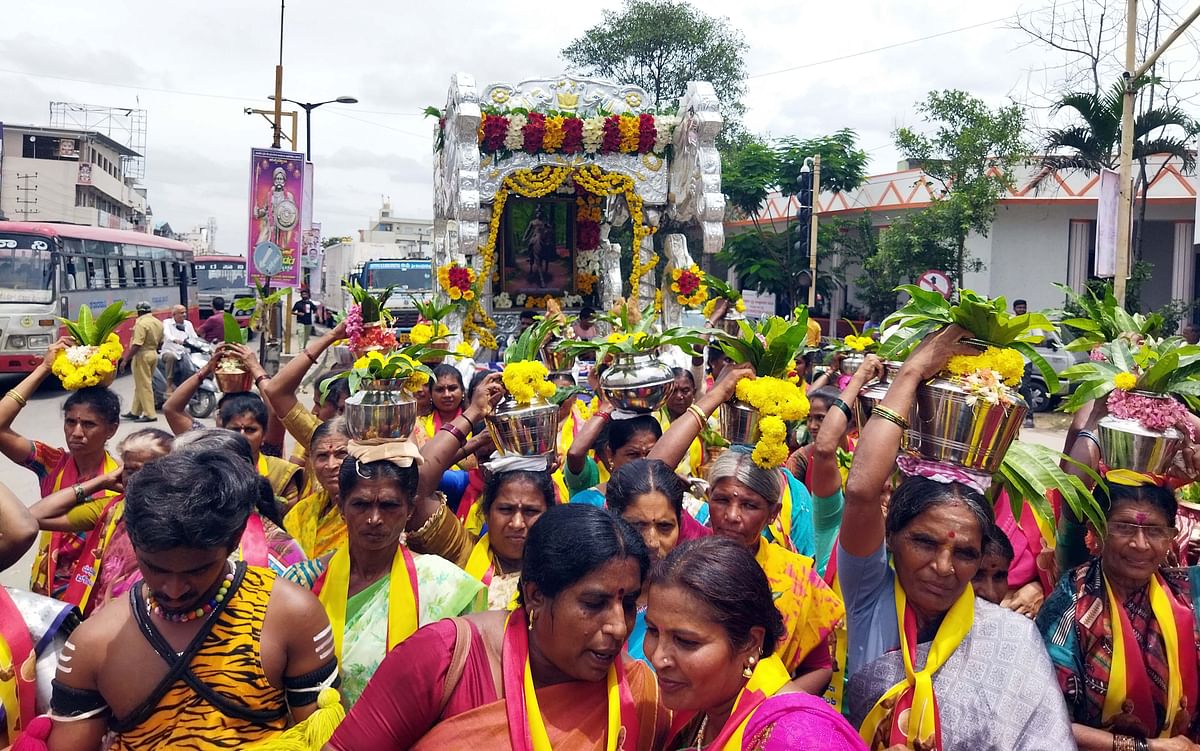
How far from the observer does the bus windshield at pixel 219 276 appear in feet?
129

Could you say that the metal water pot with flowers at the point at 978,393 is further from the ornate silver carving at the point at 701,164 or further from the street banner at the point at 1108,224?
the street banner at the point at 1108,224

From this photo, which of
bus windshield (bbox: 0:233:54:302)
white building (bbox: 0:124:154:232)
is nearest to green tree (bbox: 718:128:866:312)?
bus windshield (bbox: 0:233:54:302)

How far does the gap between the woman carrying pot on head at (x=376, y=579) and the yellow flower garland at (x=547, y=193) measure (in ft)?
34.3

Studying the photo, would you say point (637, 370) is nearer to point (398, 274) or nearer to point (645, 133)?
point (645, 133)

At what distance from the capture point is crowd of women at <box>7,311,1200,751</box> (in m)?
2.17

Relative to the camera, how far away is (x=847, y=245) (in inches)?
1008

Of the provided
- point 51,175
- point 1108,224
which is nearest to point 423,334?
point 1108,224

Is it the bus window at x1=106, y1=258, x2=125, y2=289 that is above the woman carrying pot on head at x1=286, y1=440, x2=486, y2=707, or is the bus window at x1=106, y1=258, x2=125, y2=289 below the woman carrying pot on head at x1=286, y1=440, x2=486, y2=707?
above

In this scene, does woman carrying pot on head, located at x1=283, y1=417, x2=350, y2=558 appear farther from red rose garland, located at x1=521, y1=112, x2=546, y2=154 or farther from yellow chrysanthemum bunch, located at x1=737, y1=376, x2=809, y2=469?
red rose garland, located at x1=521, y1=112, x2=546, y2=154

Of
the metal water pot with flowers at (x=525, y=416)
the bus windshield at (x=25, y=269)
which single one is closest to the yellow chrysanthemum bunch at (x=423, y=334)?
the metal water pot with flowers at (x=525, y=416)

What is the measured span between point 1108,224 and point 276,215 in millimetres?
12467

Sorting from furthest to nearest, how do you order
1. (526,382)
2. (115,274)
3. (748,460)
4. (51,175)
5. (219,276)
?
(51,175) → (219,276) → (115,274) → (526,382) → (748,460)

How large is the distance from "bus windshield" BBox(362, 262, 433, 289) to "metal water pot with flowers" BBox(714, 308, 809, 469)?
930 inches

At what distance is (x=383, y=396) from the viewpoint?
3896mm
